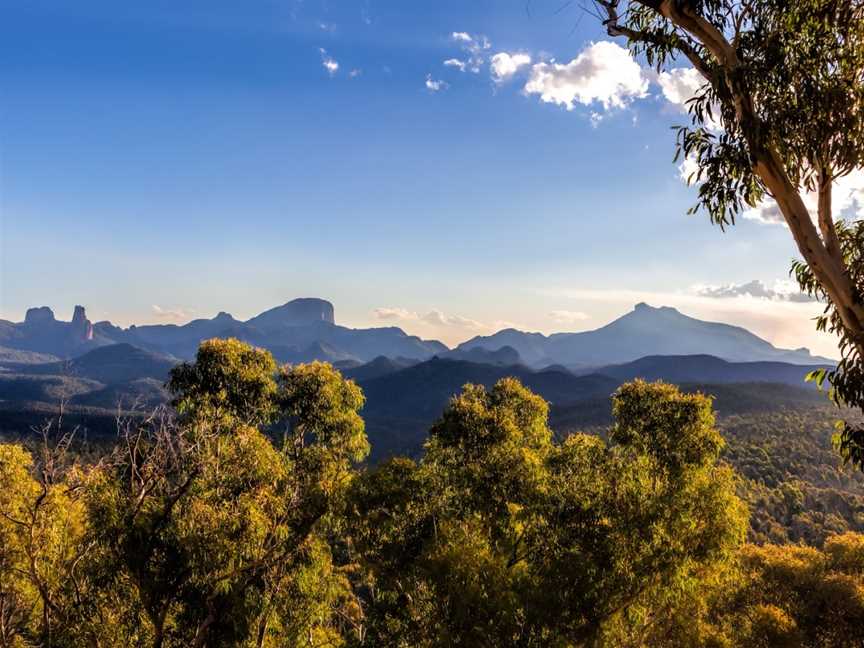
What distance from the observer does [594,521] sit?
1016cm

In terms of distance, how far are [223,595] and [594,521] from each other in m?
9.71

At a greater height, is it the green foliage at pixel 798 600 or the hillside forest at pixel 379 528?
the hillside forest at pixel 379 528

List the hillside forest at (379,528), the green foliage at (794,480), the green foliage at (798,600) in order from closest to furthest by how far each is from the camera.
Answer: the hillside forest at (379,528) → the green foliage at (798,600) → the green foliage at (794,480)

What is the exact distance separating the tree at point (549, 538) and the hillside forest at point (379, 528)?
0.05 meters

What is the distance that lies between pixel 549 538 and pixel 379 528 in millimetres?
4902

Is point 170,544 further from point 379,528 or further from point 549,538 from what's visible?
point 549,538

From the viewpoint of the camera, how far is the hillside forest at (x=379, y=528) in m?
10.0

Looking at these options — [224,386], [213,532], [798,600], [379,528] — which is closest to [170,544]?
[213,532]

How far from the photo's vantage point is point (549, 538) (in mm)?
10672

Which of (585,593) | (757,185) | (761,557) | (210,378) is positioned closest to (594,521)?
(585,593)

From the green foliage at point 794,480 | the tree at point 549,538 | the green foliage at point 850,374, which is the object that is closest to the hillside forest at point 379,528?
the tree at point 549,538

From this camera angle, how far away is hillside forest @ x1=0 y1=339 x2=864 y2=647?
1002cm

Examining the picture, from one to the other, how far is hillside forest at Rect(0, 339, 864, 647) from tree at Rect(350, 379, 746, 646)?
46mm

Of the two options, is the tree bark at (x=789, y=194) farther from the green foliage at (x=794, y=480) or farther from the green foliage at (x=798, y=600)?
the green foliage at (x=794, y=480)
